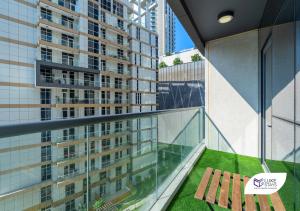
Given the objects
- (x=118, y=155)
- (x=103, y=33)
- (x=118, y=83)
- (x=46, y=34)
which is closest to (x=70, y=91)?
Answer: (x=46, y=34)

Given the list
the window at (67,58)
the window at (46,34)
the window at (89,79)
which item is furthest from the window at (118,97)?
the window at (46,34)

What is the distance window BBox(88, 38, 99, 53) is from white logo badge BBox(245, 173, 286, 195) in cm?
1749

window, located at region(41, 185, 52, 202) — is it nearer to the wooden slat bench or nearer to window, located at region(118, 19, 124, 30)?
the wooden slat bench

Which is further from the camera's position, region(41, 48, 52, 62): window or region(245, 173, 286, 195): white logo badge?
region(41, 48, 52, 62): window

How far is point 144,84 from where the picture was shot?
80.2ft

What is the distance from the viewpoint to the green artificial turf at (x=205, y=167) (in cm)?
174

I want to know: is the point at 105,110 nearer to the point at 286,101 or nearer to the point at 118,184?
the point at 286,101

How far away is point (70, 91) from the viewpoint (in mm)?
15008

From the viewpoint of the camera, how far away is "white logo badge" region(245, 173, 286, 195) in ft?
5.43

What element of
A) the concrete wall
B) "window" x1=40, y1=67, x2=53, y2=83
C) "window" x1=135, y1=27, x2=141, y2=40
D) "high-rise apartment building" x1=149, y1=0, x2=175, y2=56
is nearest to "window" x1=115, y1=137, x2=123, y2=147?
the concrete wall

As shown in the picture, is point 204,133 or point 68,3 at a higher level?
point 68,3

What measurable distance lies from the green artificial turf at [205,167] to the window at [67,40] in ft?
48.7

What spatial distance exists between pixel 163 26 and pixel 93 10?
2146 cm

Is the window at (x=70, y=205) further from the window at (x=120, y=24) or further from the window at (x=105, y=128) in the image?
the window at (x=120, y=24)
